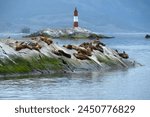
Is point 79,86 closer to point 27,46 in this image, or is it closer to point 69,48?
point 27,46

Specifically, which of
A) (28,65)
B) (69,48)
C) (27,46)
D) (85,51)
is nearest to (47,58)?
(27,46)

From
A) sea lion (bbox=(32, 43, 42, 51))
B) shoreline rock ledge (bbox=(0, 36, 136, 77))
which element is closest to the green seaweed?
shoreline rock ledge (bbox=(0, 36, 136, 77))

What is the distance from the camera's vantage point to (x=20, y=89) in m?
31.0

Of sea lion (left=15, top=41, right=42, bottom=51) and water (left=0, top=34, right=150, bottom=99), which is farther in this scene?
sea lion (left=15, top=41, right=42, bottom=51)

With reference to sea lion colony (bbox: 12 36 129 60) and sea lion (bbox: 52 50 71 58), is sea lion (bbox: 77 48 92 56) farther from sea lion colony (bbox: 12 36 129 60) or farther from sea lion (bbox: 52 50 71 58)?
sea lion (bbox: 52 50 71 58)

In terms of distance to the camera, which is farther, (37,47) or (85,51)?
(85,51)

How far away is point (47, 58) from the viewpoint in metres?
38.9

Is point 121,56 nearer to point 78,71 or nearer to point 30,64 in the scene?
point 78,71

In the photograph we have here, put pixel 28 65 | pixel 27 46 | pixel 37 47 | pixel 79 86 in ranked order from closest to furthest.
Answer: pixel 79 86
pixel 28 65
pixel 27 46
pixel 37 47

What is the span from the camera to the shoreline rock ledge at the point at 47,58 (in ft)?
119

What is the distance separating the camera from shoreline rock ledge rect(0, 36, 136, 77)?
3616cm

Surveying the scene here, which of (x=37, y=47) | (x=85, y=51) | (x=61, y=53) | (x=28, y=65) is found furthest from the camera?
(x=85, y=51)

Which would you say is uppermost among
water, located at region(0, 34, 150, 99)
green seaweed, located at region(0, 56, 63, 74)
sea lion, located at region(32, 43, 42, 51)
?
sea lion, located at region(32, 43, 42, 51)

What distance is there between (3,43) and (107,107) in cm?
2052
